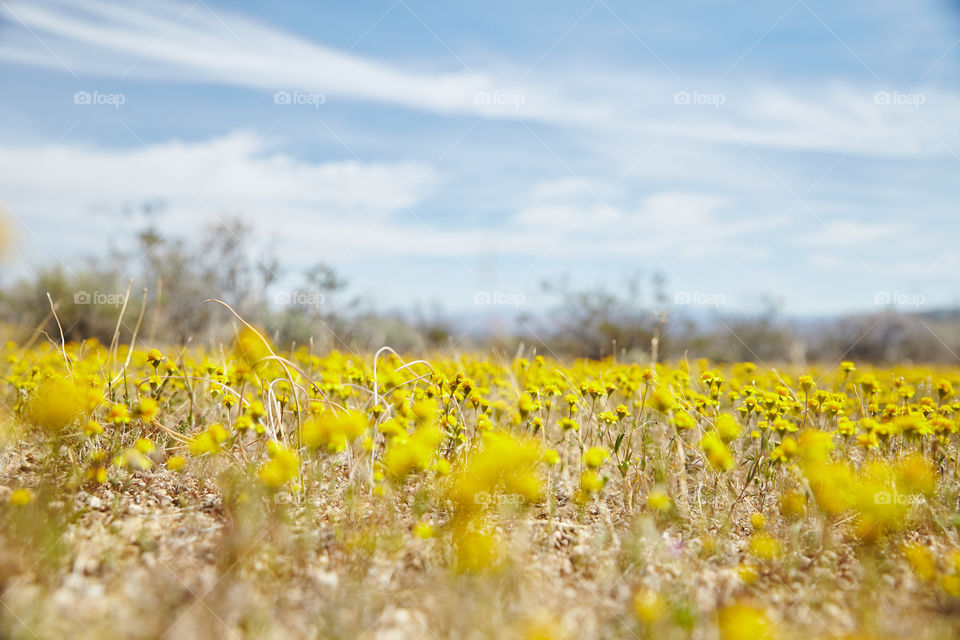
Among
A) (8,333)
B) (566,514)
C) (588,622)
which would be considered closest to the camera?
(588,622)

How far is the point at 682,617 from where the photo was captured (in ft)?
6.04

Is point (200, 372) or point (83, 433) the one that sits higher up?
point (200, 372)

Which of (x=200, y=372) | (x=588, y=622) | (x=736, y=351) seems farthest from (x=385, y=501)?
(x=736, y=351)

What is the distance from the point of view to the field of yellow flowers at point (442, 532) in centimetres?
190

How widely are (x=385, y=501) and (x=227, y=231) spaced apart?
35.5 ft

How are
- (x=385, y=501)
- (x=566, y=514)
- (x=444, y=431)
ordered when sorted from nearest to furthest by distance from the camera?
1. (x=385, y=501)
2. (x=566, y=514)
3. (x=444, y=431)

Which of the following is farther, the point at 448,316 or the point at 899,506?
Result: the point at 448,316

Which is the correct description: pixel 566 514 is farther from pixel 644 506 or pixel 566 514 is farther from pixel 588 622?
pixel 588 622

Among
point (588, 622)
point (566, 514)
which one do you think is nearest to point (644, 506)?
point (566, 514)

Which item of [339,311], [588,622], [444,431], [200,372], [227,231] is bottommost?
[588,622]

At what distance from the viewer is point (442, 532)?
2346mm

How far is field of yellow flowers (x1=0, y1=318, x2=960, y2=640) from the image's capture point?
6.23 feet

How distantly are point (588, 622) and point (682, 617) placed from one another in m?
0.33

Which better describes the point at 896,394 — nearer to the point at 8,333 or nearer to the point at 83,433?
the point at 83,433
